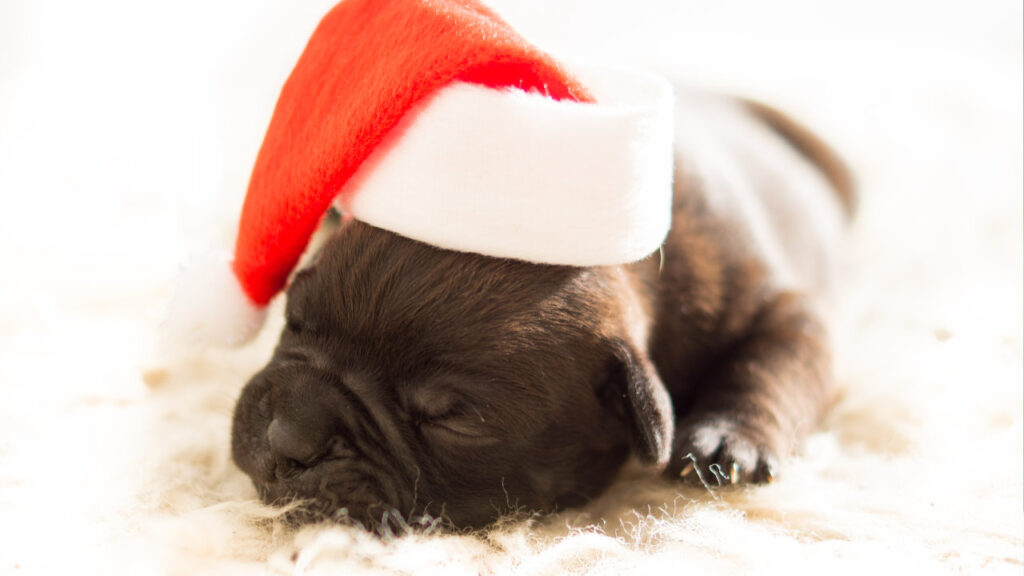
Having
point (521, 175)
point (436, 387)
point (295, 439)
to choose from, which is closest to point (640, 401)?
point (436, 387)

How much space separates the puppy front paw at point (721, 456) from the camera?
1.83m

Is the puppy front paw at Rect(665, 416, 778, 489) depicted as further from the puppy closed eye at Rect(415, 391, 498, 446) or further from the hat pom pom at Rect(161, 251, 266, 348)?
the hat pom pom at Rect(161, 251, 266, 348)

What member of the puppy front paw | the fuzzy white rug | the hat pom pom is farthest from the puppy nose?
the puppy front paw

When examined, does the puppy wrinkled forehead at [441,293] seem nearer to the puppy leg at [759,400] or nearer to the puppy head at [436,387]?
the puppy head at [436,387]

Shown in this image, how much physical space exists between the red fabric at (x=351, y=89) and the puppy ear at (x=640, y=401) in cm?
52

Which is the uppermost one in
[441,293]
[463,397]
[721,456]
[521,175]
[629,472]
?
[521,175]

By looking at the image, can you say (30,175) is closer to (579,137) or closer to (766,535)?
(579,137)

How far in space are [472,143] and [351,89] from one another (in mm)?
275

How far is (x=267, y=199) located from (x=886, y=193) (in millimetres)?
2440

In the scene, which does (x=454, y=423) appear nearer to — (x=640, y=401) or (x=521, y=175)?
(x=640, y=401)

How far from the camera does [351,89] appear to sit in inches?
63.5

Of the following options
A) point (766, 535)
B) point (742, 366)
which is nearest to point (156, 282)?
point (742, 366)

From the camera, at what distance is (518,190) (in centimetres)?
152

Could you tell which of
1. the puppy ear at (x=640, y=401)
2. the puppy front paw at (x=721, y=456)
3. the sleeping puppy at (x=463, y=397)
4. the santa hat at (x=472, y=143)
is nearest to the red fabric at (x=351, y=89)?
the santa hat at (x=472, y=143)
